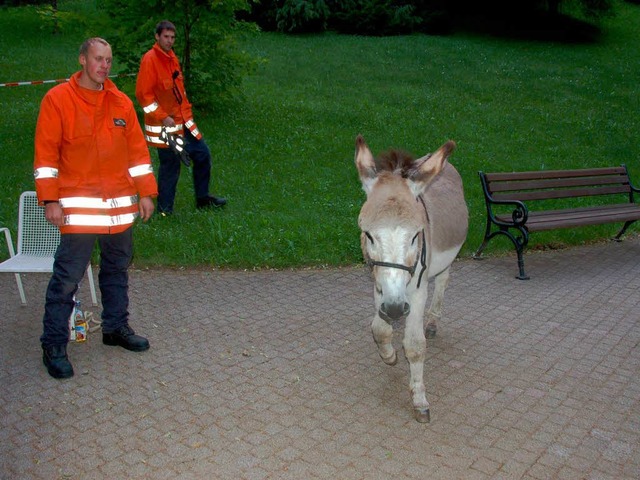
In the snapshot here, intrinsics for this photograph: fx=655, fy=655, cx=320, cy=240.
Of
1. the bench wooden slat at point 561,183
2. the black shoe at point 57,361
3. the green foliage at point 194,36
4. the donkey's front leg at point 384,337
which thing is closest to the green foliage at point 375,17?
the green foliage at point 194,36

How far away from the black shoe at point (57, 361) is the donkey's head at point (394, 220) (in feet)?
8.43

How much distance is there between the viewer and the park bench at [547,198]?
806 cm

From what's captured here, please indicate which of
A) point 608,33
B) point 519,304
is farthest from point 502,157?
point 608,33

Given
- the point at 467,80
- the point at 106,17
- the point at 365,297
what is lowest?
the point at 365,297

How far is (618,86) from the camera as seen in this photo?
21.1 m

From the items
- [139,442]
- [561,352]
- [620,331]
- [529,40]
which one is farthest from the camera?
[529,40]

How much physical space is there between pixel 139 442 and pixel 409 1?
2914 cm

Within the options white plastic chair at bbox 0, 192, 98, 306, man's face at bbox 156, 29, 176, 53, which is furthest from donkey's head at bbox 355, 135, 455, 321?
man's face at bbox 156, 29, 176, 53

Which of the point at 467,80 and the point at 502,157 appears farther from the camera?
the point at 467,80

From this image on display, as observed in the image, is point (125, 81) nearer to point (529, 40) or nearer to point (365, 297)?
point (365, 297)

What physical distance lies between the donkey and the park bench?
124 inches

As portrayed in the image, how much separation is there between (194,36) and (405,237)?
12.1 m

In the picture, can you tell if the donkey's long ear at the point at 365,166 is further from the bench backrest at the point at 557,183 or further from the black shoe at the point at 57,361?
the bench backrest at the point at 557,183

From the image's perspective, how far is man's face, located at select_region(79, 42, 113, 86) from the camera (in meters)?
4.79
